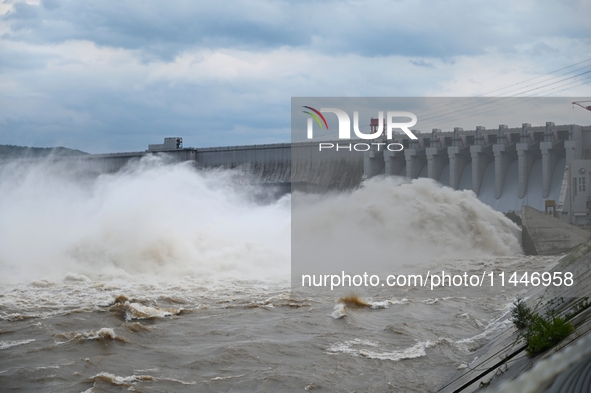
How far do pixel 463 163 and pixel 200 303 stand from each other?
33295mm

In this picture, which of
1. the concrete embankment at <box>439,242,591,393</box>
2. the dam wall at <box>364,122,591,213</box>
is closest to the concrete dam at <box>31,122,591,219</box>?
the dam wall at <box>364,122,591,213</box>

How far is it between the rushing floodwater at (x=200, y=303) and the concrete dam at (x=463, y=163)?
7.89 m

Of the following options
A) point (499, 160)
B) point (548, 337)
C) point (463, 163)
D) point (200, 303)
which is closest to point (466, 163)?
point (463, 163)

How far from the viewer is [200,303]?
17.6 metres

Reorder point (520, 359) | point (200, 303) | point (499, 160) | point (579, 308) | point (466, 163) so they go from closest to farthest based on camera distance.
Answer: point (520, 359) → point (579, 308) → point (200, 303) → point (499, 160) → point (466, 163)

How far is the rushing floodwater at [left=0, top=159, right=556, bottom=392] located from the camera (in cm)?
1094

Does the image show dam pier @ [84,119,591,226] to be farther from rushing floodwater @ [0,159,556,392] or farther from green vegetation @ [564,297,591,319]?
green vegetation @ [564,297,591,319]

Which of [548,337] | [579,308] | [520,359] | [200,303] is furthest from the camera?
[200,303]

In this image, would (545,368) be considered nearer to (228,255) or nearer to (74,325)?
(74,325)

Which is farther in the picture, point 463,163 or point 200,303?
point 463,163

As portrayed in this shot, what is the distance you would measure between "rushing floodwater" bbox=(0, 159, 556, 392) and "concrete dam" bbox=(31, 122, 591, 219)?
25.9 feet

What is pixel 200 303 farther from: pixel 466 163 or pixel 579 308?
pixel 466 163

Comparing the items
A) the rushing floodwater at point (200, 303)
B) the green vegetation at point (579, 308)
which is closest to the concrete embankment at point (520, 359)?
the green vegetation at point (579, 308)

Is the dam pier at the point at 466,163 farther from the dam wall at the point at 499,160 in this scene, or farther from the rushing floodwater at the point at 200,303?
the rushing floodwater at the point at 200,303
